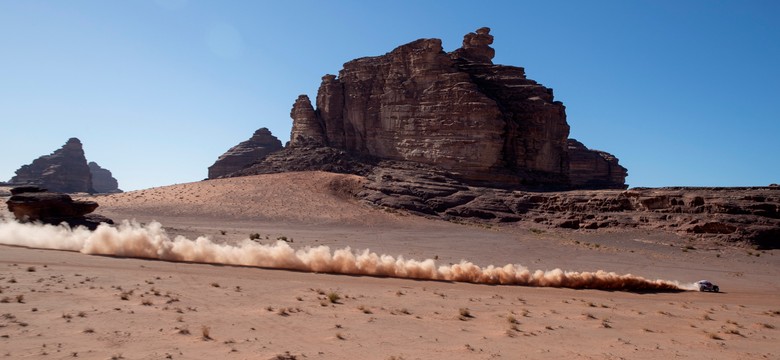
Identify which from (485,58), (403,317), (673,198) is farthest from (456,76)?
(403,317)

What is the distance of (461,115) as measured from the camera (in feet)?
179

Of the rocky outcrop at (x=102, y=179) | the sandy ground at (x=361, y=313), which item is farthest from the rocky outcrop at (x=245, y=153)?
the rocky outcrop at (x=102, y=179)

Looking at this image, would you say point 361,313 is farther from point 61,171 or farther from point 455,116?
point 61,171

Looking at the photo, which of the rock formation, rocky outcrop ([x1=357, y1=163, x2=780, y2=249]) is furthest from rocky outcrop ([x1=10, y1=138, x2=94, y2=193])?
rocky outcrop ([x1=357, y1=163, x2=780, y2=249])

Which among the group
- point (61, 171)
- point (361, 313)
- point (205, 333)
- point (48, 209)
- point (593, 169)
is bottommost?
point (361, 313)

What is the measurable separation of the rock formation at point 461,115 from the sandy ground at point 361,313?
24.3m

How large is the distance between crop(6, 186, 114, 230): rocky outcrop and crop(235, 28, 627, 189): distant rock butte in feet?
110

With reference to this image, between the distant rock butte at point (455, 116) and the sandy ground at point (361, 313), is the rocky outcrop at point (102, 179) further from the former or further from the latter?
the sandy ground at point (361, 313)

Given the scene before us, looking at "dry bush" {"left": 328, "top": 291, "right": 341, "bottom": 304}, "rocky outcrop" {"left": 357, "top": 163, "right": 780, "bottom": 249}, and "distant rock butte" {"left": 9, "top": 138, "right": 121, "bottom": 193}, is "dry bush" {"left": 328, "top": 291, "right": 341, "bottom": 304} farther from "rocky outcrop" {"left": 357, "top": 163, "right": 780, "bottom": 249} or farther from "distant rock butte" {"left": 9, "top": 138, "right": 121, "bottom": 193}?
"distant rock butte" {"left": 9, "top": 138, "right": 121, "bottom": 193}

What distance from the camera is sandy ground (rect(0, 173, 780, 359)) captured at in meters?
10.6

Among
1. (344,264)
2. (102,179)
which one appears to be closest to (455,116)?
(344,264)

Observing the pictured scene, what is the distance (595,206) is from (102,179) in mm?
166840

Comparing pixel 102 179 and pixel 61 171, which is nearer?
pixel 61 171

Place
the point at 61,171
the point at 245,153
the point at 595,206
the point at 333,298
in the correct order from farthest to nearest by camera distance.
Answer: the point at 61,171 → the point at 245,153 → the point at 595,206 → the point at 333,298
